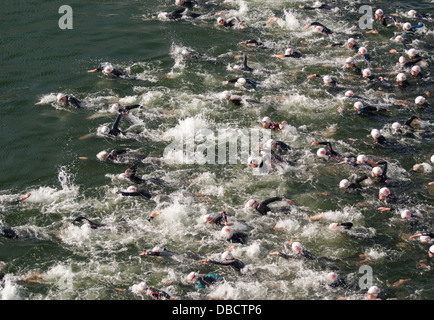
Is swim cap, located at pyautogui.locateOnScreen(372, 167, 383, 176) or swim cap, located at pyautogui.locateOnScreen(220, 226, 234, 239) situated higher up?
swim cap, located at pyautogui.locateOnScreen(372, 167, 383, 176)

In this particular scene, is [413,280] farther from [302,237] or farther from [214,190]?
[214,190]

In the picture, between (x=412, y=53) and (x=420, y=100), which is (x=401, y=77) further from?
(x=412, y=53)

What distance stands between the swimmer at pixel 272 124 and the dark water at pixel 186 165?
43 centimetres

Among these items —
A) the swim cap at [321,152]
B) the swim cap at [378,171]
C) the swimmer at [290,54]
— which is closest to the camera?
the swim cap at [378,171]

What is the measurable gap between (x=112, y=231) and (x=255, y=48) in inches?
638

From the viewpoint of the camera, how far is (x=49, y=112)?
92.6 feet

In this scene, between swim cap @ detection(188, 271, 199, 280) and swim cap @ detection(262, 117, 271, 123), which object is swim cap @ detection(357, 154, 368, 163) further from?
swim cap @ detection(188, 271, 199, 280)

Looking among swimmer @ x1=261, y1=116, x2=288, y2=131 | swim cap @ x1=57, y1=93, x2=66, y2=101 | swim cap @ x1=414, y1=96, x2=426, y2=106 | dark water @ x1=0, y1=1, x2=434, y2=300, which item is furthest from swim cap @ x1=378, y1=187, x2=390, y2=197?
swim cap @ x1=57, y1=93, x2=66, y2=101

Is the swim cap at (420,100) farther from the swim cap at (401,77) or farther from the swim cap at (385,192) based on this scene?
the swim cap at (385,192)

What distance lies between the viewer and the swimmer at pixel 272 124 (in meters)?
26.3

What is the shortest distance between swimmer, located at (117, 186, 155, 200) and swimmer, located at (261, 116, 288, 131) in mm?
6636

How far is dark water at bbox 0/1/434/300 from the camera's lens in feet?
64.2

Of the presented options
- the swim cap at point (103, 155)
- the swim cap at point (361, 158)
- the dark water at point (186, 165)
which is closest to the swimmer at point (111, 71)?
the dark water at point (186, 165)

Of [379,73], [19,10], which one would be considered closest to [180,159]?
[379,73]
